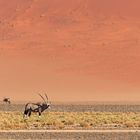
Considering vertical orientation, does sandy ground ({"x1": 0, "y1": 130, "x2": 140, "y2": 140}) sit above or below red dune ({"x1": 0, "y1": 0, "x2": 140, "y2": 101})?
below

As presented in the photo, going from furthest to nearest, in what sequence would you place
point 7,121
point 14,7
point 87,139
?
point 14,7
point 7,121
point 87,139

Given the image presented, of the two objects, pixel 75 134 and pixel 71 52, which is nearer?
pixel 75 134

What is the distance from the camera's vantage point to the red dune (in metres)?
77.0

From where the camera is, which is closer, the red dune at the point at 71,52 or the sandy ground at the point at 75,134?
the sandy ground at the point at 75,134

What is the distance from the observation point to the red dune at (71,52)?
77.0m

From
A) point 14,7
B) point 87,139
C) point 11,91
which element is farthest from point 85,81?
point 87,139

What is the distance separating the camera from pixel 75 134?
26.7 m

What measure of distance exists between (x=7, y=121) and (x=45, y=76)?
46038 mm

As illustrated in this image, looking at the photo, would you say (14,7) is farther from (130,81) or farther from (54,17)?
(130,81)

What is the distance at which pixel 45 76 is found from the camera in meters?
79.3

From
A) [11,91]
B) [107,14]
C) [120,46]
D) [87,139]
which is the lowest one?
[87,139]

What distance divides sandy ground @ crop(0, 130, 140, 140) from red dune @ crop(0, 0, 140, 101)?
150 feet

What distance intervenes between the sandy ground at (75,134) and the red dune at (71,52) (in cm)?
4586

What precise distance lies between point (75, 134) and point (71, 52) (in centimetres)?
5440
